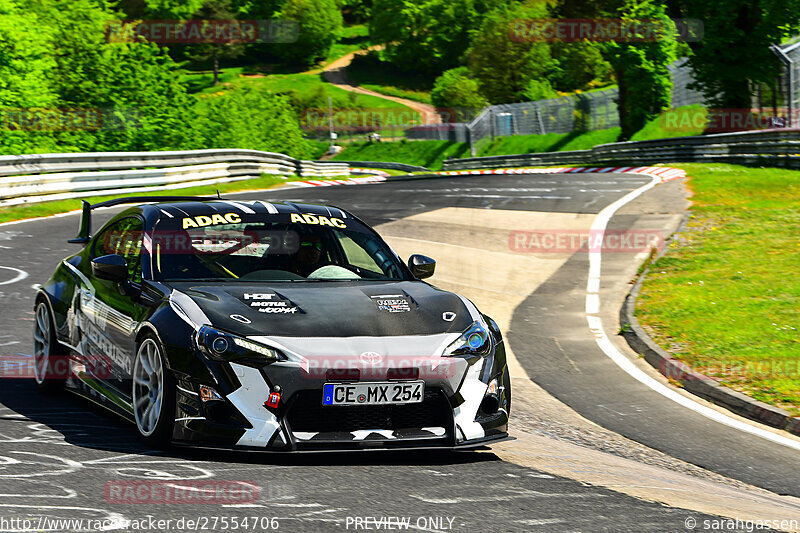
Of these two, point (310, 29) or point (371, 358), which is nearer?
point (371, 358)

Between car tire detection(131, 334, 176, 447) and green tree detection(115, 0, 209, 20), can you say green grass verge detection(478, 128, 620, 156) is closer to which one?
car tire detection(131, 334, 176, 447)

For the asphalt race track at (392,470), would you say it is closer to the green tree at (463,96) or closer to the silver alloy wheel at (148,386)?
the silver alloy wheel at (148,386)

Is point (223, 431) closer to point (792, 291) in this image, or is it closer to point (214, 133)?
point (792, 291)

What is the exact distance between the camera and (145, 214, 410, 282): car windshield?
263 inches

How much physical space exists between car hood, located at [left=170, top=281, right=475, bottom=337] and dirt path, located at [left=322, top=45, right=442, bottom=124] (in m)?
123

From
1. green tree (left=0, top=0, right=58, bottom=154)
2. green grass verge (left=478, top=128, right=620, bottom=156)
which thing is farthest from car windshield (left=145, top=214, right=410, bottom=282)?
green grass verge (left=478, top=128, right=620, bottom=156)

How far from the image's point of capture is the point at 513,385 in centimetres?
948

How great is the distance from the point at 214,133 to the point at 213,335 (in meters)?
40.3

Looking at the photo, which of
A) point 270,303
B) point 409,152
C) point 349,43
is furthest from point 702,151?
point 349,43

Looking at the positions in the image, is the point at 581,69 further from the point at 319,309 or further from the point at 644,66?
the point at 319,309

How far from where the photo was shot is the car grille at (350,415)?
542 cm

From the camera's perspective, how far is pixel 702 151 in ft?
121

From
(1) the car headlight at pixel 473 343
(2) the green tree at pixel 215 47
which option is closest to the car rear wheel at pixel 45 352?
(1) the car headlight at pixel 473 343

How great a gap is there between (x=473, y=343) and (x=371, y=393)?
32.0 inches
